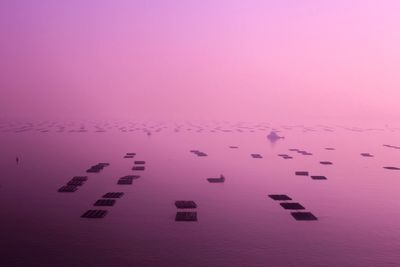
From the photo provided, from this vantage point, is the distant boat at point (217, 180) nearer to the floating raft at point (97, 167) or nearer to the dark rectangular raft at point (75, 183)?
the dark rectangular raft at point (75, 183)

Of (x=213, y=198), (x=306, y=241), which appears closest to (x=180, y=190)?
(x=213, y=198)

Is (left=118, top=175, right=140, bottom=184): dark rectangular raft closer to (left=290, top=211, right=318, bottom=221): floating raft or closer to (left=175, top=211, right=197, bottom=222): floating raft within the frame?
(left=175, top=211, right=197, bottom=222): floating raft

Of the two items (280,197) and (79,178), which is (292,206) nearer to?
(280,197)

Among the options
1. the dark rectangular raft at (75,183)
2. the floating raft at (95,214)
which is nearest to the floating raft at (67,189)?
the dark rectangular raft at (75,183)

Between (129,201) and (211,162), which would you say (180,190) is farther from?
(211,162)

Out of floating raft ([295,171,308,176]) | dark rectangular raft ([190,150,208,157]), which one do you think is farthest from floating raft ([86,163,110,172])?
floating raft ([295,171,308,176])

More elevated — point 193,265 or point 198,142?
point 193,265
